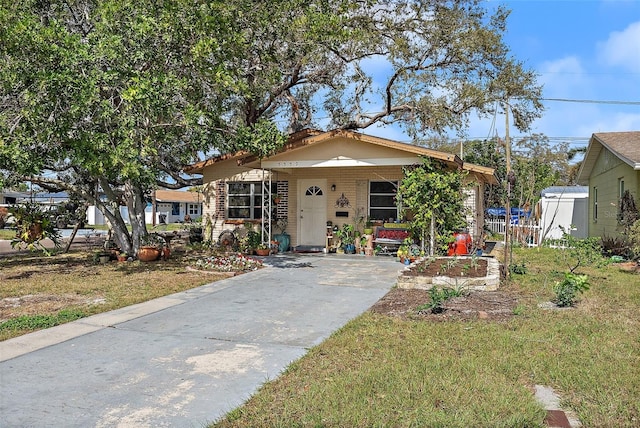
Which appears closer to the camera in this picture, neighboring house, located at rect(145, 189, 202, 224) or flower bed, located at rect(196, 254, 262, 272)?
flower bed, located at rect(196, 254, 262, 272)

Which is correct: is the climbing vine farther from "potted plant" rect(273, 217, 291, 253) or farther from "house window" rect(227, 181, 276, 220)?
"house window" rect(227, 181, 276, 220)

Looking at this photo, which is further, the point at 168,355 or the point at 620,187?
the point at 620,187

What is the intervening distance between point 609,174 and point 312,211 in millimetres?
9997

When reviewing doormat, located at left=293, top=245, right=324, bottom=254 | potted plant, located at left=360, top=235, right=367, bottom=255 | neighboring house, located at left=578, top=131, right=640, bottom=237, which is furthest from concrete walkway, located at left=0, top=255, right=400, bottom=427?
neighboring house, located at left=578, top=131, right=640, bottom=237

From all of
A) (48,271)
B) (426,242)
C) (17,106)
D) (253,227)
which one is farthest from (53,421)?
(253,227)

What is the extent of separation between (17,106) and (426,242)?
9.28 metres

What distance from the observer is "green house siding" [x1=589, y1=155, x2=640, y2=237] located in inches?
553

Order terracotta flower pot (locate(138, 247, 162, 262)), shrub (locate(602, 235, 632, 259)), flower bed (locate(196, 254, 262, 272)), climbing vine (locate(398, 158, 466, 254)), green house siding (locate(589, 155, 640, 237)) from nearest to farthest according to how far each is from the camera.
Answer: flower bed (locate(196, 254, 262, 272)) → climbing vine (locate(398, 158, 466, 254)) → terracotta flower pot (locate(138, 247, 162, 262)) → shrub (locate(602, 235, 632, 259)) → green house siding (locate(589, 155, 640, 237))

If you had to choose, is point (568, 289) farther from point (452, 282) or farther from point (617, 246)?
point (617, 246)

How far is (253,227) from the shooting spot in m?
15.3

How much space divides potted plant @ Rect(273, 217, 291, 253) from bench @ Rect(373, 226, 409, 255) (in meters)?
2.79

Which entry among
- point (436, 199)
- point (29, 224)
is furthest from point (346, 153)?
point (29, 224)

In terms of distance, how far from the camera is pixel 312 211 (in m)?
Answer: 15.3

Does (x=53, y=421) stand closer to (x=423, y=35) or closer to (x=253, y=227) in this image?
(x=253, y=227)
